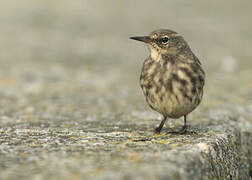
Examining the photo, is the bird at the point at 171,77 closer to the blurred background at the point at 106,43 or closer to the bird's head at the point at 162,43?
the bird's head at the point at 162,43

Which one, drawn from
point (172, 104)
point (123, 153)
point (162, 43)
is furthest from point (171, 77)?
point (123, 153)

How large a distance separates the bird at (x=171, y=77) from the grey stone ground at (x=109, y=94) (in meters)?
0.39

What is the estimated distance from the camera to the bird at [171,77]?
15.4 ft

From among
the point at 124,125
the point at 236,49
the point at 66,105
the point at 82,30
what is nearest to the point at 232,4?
the point at 236,49

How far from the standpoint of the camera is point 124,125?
5492 millimetres

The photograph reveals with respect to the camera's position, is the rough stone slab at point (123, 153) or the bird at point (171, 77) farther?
the bird at point (171, 77)

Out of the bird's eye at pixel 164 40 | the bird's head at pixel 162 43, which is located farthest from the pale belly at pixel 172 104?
the bird's eye at pixel 164 40

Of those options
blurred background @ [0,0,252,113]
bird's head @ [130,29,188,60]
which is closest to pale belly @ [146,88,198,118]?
bird's head @ [130,29,188,60]

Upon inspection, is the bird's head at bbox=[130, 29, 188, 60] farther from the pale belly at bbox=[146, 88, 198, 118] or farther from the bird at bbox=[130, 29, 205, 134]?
the pale belly at bbox=[146, 88, 198, 118]

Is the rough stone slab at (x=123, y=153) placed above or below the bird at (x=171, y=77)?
below

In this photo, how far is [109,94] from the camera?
7.95 m

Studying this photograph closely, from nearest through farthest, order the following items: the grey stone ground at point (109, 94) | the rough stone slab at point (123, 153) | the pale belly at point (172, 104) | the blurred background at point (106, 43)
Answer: the rough stone slab at point (123, 153), the grey stone ground at point (109, 94), the pale belly at point (172, 104), the blurred background at point (106, 43)

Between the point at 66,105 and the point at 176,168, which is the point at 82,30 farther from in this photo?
the point at 176,168

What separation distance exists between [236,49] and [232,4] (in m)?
5.14
